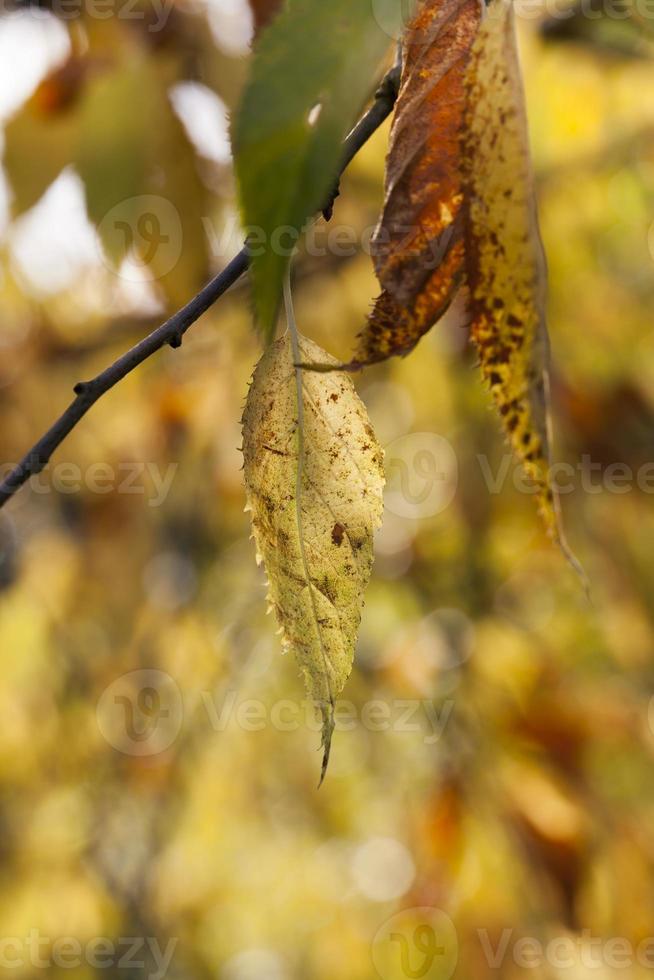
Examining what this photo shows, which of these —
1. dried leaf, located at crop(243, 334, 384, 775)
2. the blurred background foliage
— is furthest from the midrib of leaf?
the blurred background foliage

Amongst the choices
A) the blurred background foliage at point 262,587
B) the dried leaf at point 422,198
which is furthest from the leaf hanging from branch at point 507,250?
the blurred background foliage at point 262,587

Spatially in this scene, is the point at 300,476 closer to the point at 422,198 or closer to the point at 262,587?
the point at 422,198

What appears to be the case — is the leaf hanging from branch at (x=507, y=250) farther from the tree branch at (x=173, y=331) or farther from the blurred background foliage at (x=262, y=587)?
the blurred background foliage at (x=262, y=587)

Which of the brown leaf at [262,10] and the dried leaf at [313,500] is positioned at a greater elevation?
the brown leaf at [262,10]

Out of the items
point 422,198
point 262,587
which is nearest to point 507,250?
point 422,198

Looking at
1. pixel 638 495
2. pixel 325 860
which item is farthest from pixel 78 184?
→ pixel 325 860
